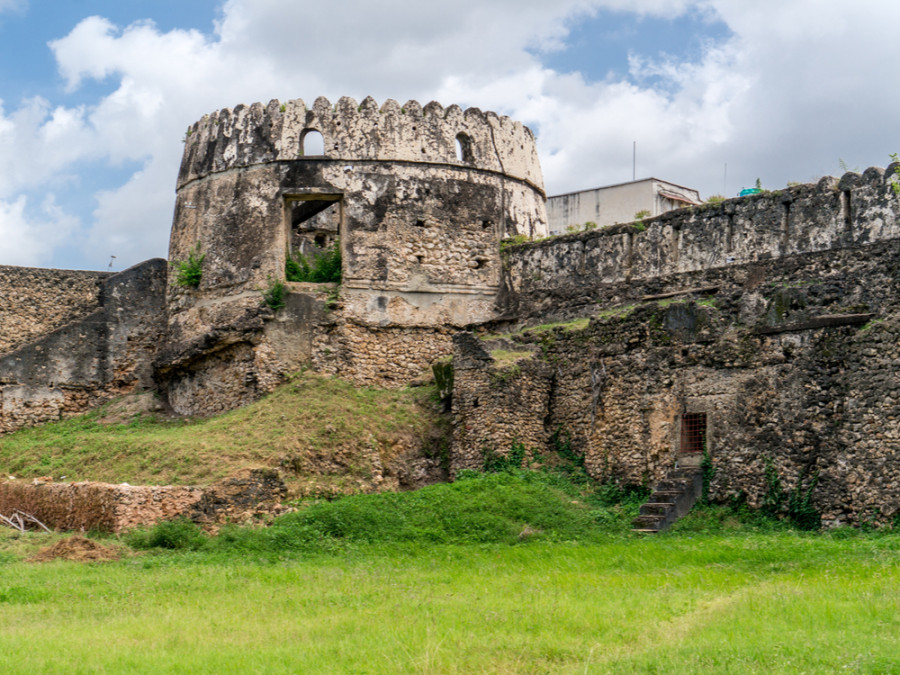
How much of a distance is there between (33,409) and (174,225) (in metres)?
4.39

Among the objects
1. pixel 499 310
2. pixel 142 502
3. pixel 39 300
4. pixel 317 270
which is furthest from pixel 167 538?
pixel 39 300

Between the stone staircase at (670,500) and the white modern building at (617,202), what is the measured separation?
1240cm

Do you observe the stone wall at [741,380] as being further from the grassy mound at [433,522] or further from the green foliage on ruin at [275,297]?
the green foliage on ruin at [275,297]

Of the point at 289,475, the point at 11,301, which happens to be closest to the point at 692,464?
the point at 289,475

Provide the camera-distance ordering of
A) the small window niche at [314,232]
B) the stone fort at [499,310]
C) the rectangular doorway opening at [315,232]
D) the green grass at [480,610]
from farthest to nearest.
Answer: the rectangular doorway opening at [315,232], the small window niche at [314,232], the stone fort at [499,310], the green grass at [480,610]

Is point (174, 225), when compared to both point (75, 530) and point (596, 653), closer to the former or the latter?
point (75, 530)

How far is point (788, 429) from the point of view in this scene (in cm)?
1591

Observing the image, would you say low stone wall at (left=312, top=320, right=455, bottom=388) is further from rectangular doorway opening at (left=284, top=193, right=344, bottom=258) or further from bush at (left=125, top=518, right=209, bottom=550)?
bush at (left=125, top=518, right=209, bottom=550)

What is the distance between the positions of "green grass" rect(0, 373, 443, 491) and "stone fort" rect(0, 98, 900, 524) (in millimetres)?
861

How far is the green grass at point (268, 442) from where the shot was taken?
17953mm

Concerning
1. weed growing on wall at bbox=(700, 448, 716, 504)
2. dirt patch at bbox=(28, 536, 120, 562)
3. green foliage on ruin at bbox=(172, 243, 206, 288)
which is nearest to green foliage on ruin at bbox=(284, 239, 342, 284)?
green foliage on ruin at bbox=(172, 243, 206, 288)

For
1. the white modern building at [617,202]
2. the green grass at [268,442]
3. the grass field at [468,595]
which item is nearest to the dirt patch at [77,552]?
the grass field at [468,595]

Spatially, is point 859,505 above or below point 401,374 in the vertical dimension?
below

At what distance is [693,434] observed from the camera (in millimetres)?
17141
